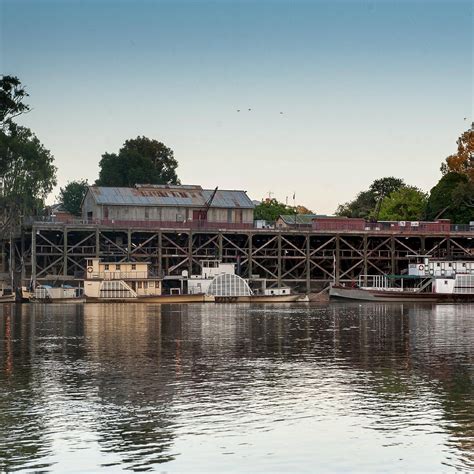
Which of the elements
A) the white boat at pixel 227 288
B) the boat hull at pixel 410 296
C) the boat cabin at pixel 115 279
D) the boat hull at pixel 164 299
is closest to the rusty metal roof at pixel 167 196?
the white boat at pixel 227 288

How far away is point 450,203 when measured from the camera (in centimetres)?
15988

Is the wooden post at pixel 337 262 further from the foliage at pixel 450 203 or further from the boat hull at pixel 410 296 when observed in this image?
the foliage at pixel 450 203

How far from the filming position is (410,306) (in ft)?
399

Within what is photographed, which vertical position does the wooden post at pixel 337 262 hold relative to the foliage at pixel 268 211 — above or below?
below

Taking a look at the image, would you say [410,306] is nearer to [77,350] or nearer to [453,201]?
[453,201]

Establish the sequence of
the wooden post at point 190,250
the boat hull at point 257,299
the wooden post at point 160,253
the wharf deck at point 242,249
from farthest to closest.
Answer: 1. the wooden post at point 190,250
2. the wooden post at point 160,253
3. the wharf deck at point 242,249
4. the boat hull at point 257,299

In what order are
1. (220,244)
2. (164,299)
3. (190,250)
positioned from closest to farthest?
(164,299), (190,250), (220,244)

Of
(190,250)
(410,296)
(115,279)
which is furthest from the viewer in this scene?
(190,250)

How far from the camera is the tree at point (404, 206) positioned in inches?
7180

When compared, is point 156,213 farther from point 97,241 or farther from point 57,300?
point 57,300

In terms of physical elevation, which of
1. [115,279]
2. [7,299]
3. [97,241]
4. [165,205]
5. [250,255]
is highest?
[165,205]

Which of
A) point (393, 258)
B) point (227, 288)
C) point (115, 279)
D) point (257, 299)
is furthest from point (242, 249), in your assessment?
point (115, 279)

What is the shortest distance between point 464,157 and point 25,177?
66.3 meters

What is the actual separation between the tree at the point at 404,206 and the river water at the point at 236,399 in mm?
104181
